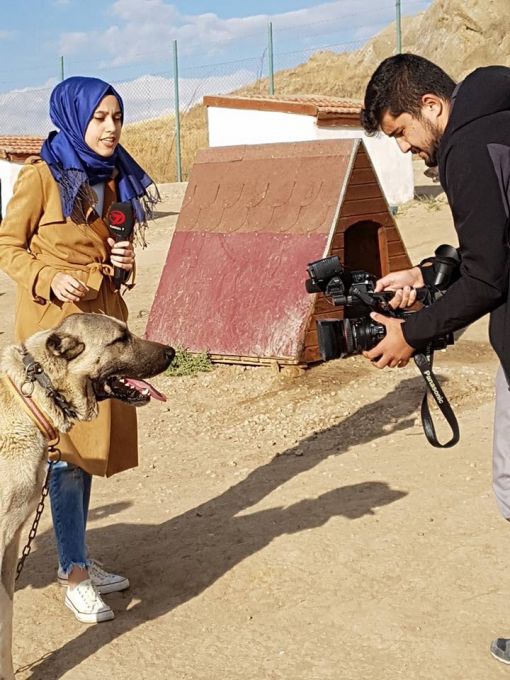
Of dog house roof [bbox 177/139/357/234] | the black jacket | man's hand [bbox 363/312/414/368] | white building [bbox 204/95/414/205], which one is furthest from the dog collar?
white building [bbox 204/95/414/205]

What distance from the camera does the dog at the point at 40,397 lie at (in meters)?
3.85

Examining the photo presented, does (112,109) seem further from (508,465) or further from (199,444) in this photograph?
(199,444)

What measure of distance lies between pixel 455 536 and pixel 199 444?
2693mm

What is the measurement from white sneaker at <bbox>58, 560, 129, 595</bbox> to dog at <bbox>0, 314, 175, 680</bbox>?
2.91ft

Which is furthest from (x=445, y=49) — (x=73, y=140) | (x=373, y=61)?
(x=73, y=140)

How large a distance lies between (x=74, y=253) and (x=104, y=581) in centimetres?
162

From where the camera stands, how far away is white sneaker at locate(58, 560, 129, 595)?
15.8 feet

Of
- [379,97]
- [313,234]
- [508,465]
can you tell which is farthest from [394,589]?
[313,234]

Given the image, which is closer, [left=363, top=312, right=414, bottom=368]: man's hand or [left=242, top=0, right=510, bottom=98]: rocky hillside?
[left=363, top=312, right=414, bottom=368]: man's hand

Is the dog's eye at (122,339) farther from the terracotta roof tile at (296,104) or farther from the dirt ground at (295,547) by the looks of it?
the terracotta roof tile at (296,104)

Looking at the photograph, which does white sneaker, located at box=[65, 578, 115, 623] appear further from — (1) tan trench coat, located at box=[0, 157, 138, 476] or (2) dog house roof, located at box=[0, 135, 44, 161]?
(2) dog house roof, located at box=[0, 135, 44, 161]

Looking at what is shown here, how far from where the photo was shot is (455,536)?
17.1ft

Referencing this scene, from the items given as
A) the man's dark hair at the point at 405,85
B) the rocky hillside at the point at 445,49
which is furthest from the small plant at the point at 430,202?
the man's dark hair at the point at 405,85

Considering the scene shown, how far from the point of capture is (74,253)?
4.56 m
